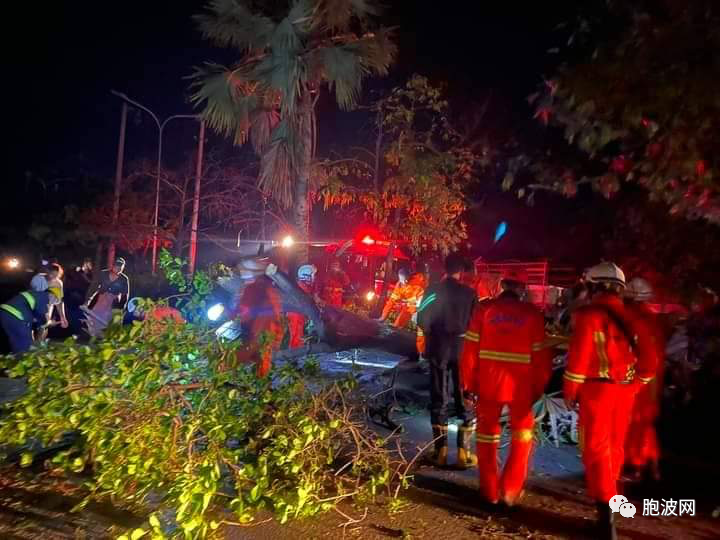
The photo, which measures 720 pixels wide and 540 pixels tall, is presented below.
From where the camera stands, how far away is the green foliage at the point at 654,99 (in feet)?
11.6

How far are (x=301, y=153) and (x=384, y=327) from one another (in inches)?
146

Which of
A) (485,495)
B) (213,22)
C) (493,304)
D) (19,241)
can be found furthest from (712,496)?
(19,241)

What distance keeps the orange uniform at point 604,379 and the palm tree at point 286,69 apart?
302 inches

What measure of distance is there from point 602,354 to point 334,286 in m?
9.84

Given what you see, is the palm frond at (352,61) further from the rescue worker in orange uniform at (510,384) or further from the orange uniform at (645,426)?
the rescue worker in orange uniform at (510,384)

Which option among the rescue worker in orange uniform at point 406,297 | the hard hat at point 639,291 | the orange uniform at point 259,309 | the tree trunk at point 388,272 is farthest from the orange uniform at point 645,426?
the tree trunk at point 388,272

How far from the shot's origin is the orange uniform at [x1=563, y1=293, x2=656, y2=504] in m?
3.73

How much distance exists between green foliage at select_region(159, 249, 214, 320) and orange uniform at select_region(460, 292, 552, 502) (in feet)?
13.7

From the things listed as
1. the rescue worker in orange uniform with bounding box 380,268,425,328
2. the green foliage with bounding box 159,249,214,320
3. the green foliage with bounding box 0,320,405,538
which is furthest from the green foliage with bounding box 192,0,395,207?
the green foliage with bounding box 0,320,405,538

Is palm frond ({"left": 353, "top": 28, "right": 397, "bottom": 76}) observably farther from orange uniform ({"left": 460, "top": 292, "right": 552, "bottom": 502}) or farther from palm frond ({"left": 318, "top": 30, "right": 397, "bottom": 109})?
orange uniform ({"left": 460, "top": 292, "right": 552, "bottom": 502})

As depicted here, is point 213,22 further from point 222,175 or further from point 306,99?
point 222,175

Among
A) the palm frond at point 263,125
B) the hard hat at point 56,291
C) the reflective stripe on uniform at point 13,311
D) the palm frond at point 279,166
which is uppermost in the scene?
the palm frond at point 263,125

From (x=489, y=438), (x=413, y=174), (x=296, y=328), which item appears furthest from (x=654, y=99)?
(x=413, y=174)

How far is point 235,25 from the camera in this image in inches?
424
